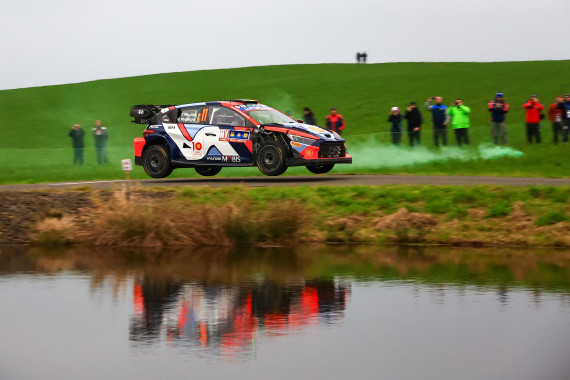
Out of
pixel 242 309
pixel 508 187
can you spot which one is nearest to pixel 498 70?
pixel 508 187

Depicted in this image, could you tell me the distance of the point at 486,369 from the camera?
8555mm

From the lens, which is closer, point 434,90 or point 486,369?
point 486,369

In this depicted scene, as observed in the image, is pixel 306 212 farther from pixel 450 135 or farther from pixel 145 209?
pixel 450 135

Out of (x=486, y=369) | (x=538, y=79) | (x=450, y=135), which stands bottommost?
(x=486, y=369)

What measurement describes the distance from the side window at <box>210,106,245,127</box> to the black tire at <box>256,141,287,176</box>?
2.72 feet

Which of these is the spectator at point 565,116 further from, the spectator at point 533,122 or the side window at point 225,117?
the side window at point 225,117

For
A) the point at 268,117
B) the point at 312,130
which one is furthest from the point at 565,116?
the point at 268,117

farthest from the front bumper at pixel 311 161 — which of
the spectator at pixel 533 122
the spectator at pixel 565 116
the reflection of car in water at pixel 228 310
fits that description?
the reflection of car in water at pixel 228 310

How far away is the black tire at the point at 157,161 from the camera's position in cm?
2452

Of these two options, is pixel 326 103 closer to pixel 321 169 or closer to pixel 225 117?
pixel 321 169

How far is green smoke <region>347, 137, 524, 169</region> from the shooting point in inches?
1084

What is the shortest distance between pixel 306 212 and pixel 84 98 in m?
53.1

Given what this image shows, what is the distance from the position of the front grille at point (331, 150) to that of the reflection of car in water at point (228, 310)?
374 inches

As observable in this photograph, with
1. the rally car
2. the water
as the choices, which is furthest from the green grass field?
the water
